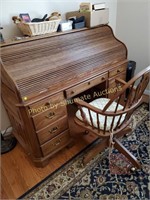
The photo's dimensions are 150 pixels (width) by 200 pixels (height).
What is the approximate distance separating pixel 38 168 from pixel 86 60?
115 cm

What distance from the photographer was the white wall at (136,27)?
214 centimetres

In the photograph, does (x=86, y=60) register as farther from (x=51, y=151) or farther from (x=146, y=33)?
(x=146, y=33)

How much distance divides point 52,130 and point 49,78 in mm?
473

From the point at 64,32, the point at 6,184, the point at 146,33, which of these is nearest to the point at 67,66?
the point at 64,32

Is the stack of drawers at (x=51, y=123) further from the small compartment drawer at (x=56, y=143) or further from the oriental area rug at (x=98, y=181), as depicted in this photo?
the oriental area rug at (x=98, y=181)

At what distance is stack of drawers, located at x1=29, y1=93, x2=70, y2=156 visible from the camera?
128 centimetres

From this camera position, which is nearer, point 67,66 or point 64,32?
point 67,66

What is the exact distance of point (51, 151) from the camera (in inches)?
61.0

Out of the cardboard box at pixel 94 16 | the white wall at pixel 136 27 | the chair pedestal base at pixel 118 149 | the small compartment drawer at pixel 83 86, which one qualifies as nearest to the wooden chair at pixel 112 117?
the chair pedestal base at pixel 118 149

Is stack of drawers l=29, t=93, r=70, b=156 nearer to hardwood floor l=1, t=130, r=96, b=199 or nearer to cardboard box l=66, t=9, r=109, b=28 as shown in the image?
hardwood floor l=1, t=130, r=96, b=199

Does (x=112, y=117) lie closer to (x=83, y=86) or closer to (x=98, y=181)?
(x=83, y=86)

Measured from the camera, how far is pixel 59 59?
1448mm

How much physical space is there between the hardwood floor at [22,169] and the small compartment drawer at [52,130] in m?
0.31

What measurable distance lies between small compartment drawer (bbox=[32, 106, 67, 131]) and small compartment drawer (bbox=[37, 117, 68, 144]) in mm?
45
